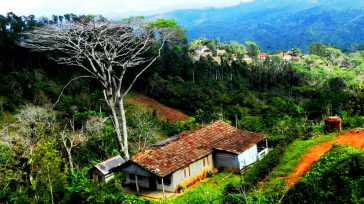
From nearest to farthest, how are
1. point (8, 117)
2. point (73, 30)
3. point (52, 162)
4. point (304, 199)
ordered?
point (304, 199), point (52, 162), point (73, 30), point (8, 117)

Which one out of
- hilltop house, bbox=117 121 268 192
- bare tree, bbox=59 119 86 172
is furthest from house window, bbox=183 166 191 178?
bare tree, bbox=59 119 86 172

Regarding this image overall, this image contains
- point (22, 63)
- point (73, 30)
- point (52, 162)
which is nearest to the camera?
point (52, 162)

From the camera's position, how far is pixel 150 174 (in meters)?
22.8

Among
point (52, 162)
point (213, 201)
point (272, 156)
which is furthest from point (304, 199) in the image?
point (52, 162)

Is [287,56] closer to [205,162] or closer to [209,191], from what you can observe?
[205,162]

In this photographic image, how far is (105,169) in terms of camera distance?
84.1ft

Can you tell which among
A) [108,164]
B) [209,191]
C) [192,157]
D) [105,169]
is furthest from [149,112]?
[209,191]

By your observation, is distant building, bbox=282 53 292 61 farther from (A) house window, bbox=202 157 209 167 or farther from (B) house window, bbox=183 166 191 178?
(B) house window, bbox=183 166 191 178

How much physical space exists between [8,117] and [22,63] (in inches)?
670

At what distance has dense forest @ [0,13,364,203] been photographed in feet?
63.0

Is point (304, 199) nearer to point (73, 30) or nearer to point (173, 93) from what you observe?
point (73, 30)

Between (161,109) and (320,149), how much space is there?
37742 mm

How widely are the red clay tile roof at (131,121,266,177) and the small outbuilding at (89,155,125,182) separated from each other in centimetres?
241

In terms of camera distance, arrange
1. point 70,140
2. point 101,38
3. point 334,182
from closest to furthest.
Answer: point 334,182
point 101,38
point 70,140
